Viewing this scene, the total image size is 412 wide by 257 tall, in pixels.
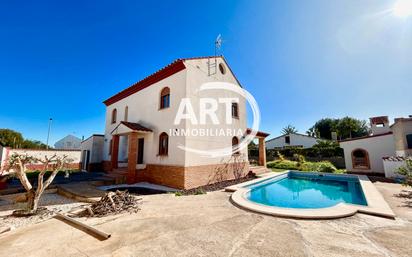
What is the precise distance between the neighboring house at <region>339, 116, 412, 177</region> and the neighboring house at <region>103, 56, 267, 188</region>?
13480mm

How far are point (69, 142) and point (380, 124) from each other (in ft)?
249

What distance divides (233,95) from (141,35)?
881cm

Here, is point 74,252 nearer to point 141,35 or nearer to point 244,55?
point 141,35

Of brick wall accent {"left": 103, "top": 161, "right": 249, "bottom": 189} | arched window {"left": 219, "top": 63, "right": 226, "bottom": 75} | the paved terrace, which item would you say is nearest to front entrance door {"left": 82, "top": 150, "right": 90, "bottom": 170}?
brick wall accent {"left": 103, "top": 161, "right": 249, "bottom": 189}

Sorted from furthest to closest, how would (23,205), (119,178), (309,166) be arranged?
(309,166) → (119,178) → (23,205)

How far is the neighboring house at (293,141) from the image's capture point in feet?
128

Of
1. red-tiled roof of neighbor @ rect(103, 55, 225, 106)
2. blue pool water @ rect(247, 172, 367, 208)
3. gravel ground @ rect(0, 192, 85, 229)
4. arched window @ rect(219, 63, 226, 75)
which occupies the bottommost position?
blue pool water @ rect(247, 172, 367, 208)

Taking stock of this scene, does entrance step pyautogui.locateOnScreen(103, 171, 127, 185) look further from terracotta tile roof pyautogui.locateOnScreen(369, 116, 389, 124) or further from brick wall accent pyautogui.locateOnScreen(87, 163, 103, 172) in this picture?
terracotta tile roof pyautogui.locateOnScreen(369, 116, 389, 124)

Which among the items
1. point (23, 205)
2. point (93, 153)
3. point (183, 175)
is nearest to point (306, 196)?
point (183, 175)

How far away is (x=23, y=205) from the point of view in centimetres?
744

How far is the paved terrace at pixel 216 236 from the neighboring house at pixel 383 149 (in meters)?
12.9

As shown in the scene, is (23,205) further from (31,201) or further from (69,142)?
(69,142)

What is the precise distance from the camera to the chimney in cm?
2028

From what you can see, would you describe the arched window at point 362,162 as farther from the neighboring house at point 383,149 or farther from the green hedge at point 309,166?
the green hedge at point 309,166
